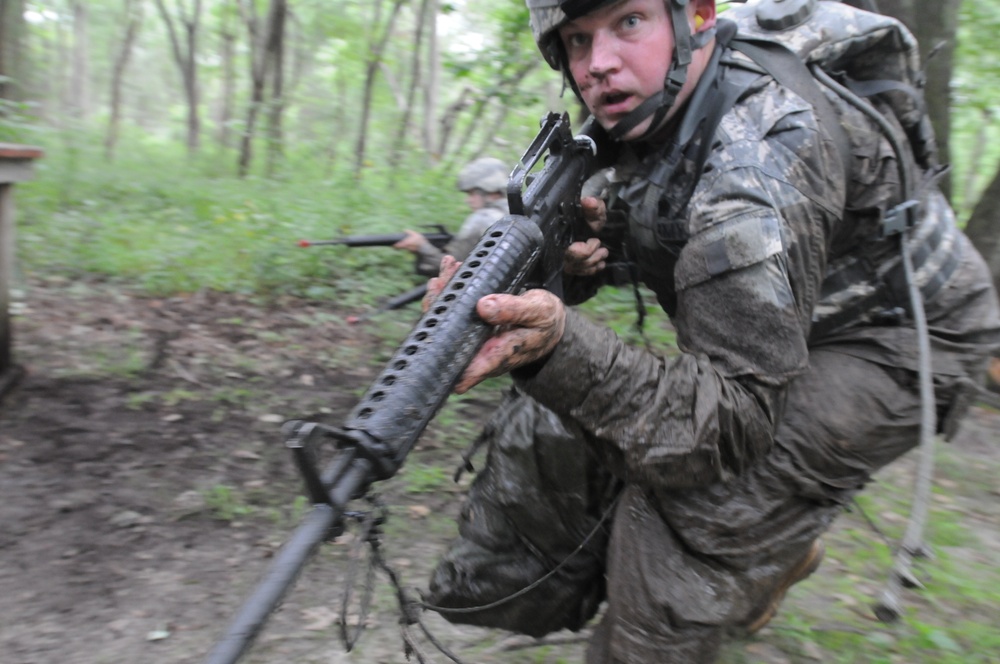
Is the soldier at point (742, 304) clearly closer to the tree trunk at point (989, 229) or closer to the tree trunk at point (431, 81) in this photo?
the tree trunk at point (989, 229)

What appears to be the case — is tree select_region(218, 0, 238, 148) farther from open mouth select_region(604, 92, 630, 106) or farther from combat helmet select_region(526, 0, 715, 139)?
open mouth select_region(604, 92, 630, 106)

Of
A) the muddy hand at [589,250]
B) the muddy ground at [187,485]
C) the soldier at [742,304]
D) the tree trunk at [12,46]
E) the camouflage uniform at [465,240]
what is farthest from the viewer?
the tree trunk at [12,46]

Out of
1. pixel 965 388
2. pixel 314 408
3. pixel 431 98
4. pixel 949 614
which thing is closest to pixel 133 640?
pixel 314 408

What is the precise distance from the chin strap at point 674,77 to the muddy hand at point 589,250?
0.42 metres

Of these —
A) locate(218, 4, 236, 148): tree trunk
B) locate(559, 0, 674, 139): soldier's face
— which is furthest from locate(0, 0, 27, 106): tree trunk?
locate(559, 0, 674, 139): soldier's face

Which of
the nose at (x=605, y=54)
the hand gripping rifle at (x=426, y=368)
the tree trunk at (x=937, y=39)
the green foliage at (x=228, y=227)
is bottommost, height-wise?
the green foliage at (x=228, y=227)

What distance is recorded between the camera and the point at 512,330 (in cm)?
177

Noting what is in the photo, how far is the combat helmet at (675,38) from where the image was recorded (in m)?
2.07

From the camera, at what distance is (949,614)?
11.3 ft

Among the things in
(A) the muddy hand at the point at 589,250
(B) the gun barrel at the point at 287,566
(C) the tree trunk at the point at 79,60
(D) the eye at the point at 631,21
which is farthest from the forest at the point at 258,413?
(C) the tree trunk at the point at 79,60

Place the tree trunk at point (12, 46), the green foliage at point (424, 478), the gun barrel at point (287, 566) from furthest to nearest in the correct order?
the tree trunk at point (12, 46)
the green foliage at point (424, 478)
the gun barrel at point (287, 566)

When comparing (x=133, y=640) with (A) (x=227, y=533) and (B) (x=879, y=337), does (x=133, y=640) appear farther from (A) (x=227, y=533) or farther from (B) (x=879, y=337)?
(B) (x=879, y=337)

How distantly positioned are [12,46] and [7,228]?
4696 millimetres

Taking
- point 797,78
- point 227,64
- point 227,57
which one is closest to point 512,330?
point 797,78
